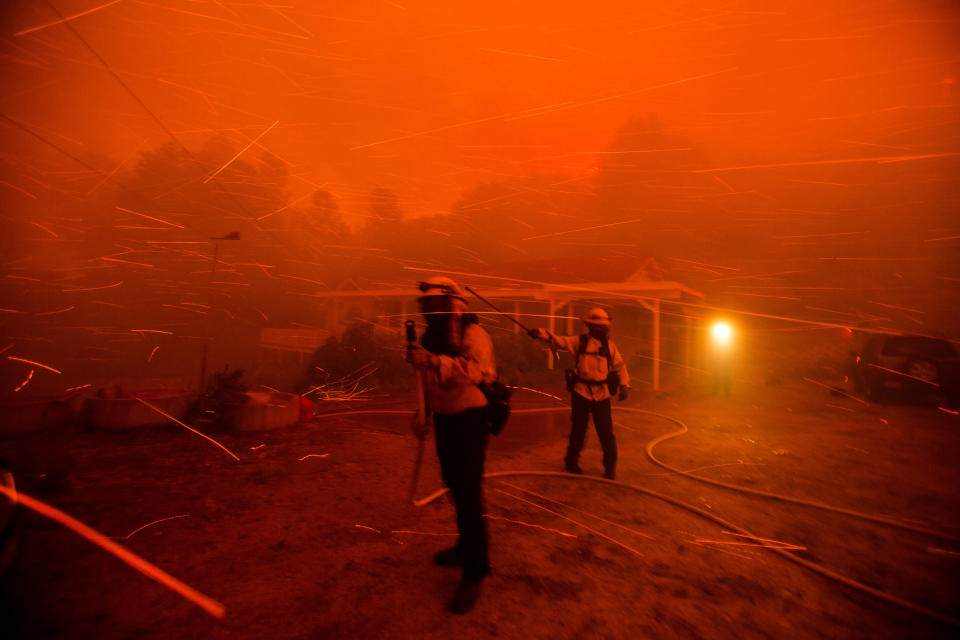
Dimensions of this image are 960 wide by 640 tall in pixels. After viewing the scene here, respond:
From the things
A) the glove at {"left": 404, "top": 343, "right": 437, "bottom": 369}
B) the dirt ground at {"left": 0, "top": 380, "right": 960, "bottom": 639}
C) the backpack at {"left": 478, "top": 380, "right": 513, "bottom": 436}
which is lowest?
the dirt ground at {"left": 0, "top": 380, "right": 960, "bottom": 639}

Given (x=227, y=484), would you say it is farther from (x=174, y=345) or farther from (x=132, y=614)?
(x=174, y=345)

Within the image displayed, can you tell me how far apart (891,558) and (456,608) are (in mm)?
3504

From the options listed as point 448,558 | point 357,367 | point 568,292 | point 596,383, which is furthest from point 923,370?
point 357,367

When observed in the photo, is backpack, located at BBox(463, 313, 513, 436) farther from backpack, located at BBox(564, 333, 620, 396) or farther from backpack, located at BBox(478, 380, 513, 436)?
backpack, located at BBox(564, 333, 620, 396)

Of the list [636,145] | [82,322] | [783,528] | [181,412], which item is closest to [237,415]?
[181,412]

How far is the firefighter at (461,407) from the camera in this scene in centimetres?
268

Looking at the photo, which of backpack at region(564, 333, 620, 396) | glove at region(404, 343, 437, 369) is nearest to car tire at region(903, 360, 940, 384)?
backpack at region(564, 333, 620, 396)

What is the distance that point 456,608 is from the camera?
2.62 metres

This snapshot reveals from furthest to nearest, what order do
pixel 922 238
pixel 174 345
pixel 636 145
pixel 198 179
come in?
pixel 636 145, pixel 198 179, pixel 922 238, pixel 174 345

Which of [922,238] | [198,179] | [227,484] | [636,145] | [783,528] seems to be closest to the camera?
[783,528]

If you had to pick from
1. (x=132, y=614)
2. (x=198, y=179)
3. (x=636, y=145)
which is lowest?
(x=132, y=614)

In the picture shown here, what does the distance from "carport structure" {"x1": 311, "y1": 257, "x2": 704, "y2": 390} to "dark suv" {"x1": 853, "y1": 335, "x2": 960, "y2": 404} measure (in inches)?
182

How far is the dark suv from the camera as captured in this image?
9570 mm

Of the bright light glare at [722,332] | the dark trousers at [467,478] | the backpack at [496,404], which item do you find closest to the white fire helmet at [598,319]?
the backpack at [496,404]
